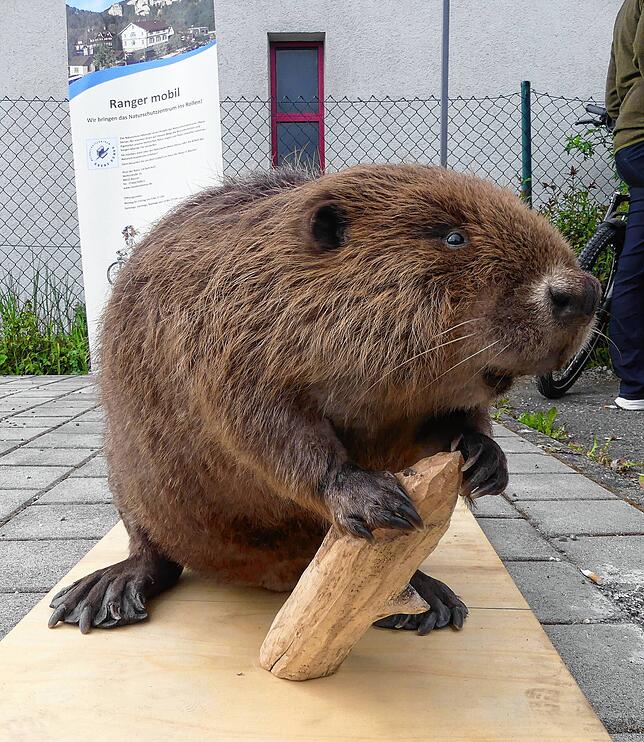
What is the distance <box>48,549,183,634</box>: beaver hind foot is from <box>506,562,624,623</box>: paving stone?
87 centimetres

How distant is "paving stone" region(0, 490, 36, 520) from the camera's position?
265 cm

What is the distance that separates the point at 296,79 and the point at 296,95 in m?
0.15

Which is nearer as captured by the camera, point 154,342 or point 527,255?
point 527,255

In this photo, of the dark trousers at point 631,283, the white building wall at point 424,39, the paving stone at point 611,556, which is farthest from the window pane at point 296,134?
the paving stone at point 611,556

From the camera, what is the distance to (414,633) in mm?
1566

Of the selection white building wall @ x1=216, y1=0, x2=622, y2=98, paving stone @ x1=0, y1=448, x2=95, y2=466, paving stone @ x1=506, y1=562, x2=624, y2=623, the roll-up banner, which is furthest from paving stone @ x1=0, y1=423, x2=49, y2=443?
white building wall @ x1=216, y1=0, x2=622, y2=98

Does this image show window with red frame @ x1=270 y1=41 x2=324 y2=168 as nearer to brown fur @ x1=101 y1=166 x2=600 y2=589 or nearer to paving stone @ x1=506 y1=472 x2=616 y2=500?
paving stone @ x1=506 y1=472 x2=616 y2=500

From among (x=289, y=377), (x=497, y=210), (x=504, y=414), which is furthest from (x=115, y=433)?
(x=504, y=414)

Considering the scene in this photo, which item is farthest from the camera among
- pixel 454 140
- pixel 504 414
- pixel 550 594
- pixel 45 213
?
pixel 45 213

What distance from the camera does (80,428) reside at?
402 centimetres

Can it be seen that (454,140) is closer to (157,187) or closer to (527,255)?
(157,187)

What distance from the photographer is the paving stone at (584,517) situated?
2391mm

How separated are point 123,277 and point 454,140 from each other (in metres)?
5.41

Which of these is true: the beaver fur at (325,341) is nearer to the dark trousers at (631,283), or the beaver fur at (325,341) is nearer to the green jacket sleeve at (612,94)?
the dark trousers at (631,283)
